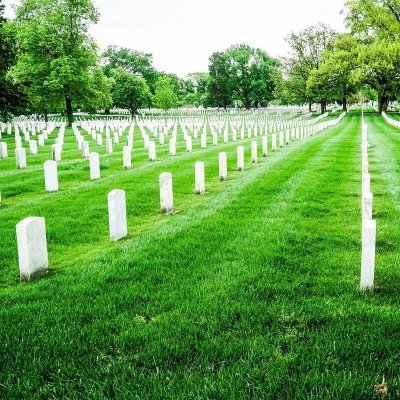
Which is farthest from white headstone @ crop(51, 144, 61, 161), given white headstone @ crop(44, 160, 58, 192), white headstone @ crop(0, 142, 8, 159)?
white headstone @ crop(44, 160, 58, 192)

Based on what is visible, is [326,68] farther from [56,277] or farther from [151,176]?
[56,277]

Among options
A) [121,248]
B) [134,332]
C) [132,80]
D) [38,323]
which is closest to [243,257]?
[121,248]

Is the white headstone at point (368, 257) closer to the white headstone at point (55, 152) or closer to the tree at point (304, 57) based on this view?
the white headstone at point (55, 152)

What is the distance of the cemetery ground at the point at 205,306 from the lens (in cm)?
283

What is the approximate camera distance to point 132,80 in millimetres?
76062

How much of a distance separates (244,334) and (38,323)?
169 cm

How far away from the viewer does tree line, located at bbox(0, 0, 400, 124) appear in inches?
1448

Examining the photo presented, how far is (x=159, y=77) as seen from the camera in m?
51.5

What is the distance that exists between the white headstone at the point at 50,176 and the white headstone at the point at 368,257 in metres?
7.65

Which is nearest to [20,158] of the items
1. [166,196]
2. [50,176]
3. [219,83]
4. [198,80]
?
[50,176]

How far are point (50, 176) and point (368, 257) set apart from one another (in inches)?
307

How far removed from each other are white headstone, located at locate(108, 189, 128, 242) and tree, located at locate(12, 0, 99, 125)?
32.7 metres

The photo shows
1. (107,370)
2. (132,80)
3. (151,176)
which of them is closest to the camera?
(107,370)

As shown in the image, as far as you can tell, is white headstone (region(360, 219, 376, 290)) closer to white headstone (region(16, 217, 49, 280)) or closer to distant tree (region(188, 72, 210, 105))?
white headstone (region(16, 217, 49, 280))
